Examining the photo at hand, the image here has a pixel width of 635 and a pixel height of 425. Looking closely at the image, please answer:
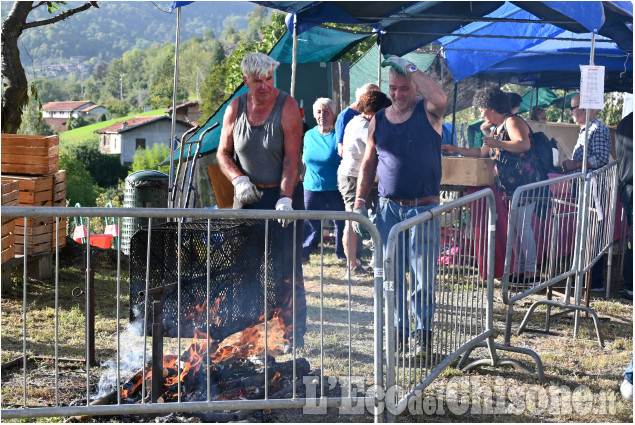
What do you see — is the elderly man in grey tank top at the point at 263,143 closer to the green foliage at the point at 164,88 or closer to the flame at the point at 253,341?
the flame at the point at 253,341

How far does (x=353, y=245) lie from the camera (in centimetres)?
870

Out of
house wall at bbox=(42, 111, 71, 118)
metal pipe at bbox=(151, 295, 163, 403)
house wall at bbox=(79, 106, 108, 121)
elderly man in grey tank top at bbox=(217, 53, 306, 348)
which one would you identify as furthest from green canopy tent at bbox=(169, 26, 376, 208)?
house wall at bbox=(42, 111, 71, 118)

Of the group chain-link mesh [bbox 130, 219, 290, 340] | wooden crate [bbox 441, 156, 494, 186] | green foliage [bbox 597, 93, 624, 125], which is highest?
green foliage [bbox 597, 93, 624, 125]

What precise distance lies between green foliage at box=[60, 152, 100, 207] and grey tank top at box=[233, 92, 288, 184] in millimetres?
74359

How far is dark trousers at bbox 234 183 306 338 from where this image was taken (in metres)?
5.22

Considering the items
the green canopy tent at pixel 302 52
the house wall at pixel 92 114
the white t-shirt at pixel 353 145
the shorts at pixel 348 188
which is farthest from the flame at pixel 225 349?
the house wall at pixel 92 114

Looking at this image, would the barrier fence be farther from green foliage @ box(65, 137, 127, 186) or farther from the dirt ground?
green foliage @ box(65, 137, 127, 186)

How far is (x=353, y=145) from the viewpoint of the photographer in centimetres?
804

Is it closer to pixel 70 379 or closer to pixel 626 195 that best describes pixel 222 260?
pixel 70 379

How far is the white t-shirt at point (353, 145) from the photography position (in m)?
7.93

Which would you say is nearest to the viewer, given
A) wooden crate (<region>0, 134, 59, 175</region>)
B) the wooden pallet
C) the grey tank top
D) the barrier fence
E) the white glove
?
the barrier fence

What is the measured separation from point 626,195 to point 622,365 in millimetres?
1858

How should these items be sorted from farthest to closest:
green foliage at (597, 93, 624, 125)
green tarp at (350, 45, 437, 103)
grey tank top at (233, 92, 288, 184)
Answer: green foliage at (597, 93, 624, 125) → green tarp at (350, 45, 437, 103) → grey tank top at (233, 92, 288, 184)

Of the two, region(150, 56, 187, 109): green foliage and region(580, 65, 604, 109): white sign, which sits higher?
region(150, 56, 187, 109): green foliage
